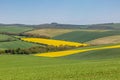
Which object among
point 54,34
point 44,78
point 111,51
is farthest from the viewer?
point 54,34

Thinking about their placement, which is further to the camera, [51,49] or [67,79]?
[51,49]

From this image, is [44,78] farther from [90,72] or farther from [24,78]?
[90,72]

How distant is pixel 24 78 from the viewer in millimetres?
18156

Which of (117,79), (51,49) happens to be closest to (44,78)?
(117,79)

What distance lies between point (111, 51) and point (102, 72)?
24027 millimetres

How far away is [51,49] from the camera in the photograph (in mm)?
62844

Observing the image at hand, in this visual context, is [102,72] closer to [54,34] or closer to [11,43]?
[11,43]

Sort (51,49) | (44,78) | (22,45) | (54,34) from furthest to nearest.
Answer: (54,34) < (22,45) < (51,49) < (44,78)

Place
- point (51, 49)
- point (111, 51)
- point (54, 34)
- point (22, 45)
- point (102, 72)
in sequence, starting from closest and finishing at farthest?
point (102, 72) < point (111, 51) < point (51, 49) < point (22, 45) < point (54, 34)

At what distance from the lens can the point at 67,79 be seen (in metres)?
16.7

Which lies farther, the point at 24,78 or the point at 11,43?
the point at 11,43

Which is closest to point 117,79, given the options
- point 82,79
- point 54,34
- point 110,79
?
point 110,79

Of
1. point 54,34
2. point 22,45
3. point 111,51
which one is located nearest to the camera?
point 111,51

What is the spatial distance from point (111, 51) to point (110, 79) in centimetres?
2696
